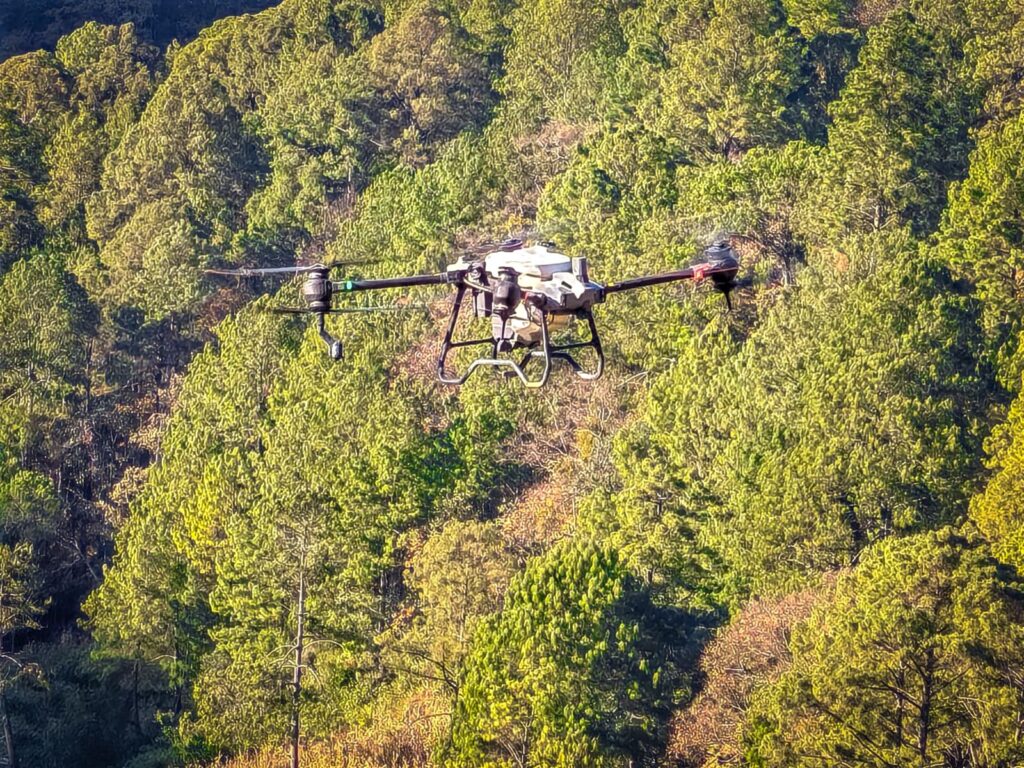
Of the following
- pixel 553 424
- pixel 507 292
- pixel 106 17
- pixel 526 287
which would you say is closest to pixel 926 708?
pixel 526 287

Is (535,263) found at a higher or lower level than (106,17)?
higher

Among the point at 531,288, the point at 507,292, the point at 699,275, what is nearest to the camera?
the point at 507,292

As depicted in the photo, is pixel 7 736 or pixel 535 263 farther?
pixel 7 736

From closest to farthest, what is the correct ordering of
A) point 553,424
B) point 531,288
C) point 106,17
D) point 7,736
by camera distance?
point 531,288, point 7,736, point 553,424, point 106,17

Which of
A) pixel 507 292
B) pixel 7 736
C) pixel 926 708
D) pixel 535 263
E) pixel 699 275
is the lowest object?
pixel 7 736

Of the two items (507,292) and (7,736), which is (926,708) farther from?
(7,736)

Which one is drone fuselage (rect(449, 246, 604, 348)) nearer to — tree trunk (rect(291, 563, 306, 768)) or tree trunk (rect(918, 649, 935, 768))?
tree trunk (rect(918, 649, 935, 768))
